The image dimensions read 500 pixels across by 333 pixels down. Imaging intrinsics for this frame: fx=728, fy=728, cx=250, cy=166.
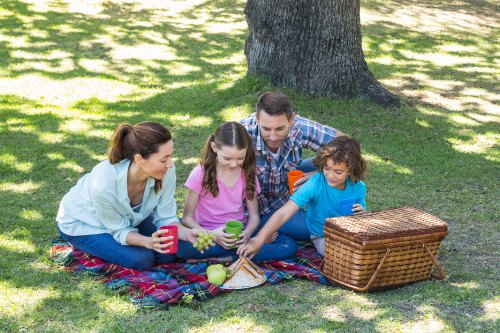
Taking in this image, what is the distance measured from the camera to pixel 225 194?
5516 mm

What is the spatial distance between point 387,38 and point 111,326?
9.61 meters

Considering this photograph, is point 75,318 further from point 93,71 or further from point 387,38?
point 387,38

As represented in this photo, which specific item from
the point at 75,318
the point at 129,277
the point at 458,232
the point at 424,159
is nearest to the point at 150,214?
the point at 129,277

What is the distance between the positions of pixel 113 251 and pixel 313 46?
464 centimetres

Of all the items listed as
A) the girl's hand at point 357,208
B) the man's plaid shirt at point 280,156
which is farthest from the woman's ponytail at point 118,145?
the girl's hand at point 357,208

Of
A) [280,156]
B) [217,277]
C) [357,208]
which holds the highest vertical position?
[280,156]

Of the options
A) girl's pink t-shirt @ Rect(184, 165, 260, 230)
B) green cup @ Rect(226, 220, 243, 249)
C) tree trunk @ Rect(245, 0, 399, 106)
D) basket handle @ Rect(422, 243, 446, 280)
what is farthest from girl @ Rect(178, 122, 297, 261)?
tree trunk @ Rect(245, 0, 399, 106)

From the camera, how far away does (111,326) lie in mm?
4309

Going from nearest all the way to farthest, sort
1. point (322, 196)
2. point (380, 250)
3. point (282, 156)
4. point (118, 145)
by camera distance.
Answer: point (380, 250), point (118, 145), point (322, 196), point (282, 156)

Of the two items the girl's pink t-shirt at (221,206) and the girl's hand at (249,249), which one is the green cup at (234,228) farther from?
the girl's pink t-shirt at (221,206)

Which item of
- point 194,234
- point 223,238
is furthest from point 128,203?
point 223,238

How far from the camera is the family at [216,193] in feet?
16.2

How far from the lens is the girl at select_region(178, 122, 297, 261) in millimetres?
5219

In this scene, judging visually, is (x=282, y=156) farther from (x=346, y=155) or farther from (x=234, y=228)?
(x=234, y=228)
